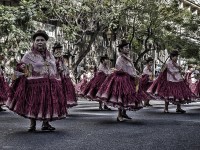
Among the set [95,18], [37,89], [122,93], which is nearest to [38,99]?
[37,89]

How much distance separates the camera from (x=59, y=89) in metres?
9.88

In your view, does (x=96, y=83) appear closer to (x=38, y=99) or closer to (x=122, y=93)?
(x=122, y=93)

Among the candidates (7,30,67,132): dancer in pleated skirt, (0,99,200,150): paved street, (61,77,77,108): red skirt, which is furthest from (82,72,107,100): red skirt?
(7,30,67,132): dancer in pleated skirt

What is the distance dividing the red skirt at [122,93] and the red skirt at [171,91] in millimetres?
2962

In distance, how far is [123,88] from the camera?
38.5ft

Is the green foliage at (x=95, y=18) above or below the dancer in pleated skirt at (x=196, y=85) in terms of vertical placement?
above

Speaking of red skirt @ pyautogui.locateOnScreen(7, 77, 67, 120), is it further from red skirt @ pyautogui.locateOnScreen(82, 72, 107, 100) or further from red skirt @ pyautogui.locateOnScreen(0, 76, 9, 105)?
red skirt @ pyautogui.locateOnScreen(82, 72, 107, 100)

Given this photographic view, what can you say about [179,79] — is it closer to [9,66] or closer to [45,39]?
[45,39]

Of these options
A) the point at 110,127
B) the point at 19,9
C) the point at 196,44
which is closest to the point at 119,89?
the point at 110,127

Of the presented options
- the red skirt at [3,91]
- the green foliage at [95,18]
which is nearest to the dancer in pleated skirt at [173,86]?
the red skirt at [3,91]

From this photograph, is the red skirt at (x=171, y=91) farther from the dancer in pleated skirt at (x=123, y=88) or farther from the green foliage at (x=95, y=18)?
the green foliage at (x=95, y=18)

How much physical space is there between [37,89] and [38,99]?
0.66ft

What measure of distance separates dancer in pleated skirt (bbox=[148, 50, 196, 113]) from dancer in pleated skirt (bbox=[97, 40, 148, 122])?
300 centimetres

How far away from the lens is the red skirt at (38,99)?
31.2ft
